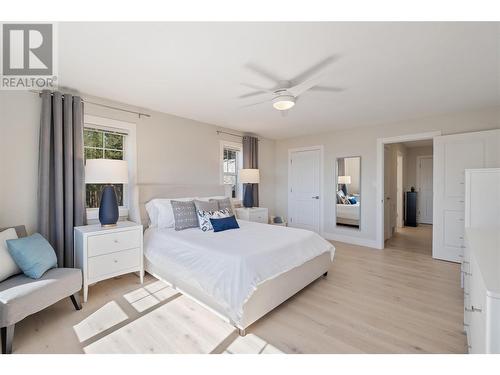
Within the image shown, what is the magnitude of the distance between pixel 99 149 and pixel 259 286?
2788 millimetres

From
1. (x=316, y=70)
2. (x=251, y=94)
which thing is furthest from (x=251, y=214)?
(x=316, y=70)

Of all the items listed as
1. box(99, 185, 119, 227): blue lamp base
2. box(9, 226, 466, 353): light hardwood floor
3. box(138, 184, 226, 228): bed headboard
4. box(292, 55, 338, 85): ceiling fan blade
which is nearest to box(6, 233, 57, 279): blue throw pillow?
box(9, 226, 466, 353): light hardwood floor

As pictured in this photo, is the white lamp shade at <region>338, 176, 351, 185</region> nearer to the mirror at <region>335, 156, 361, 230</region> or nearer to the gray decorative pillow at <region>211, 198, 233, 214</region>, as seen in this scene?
the mirror at <region>335, 156, 361, 230</region>

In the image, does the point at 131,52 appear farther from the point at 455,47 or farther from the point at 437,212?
the point at 437,212

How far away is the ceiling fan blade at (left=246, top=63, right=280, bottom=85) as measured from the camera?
2193 millimetres

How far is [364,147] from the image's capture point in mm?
4629

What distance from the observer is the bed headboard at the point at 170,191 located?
133 inches

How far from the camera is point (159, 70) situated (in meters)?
2.29

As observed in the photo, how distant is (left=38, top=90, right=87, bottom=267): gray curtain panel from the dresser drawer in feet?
1.56

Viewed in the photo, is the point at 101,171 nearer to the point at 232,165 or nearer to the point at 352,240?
the point at 232,165

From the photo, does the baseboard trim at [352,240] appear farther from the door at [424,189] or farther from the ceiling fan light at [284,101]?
the door at [424,189]
